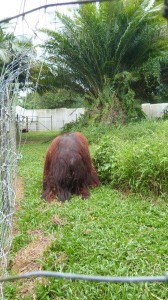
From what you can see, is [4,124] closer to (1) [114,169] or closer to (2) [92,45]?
(1) [114,169]

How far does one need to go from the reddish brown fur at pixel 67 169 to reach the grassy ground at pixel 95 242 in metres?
0.18

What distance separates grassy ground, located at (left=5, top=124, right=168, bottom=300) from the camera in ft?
7.24

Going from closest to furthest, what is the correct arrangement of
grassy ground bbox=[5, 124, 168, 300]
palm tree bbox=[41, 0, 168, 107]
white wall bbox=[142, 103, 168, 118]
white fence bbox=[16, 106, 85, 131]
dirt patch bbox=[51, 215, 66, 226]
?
1. grassy ground bbox=[5, 124, 168, 300]
2. dirt patch bbox=[51, 215, 66, 226]
3. palm tree bbox=[41, 0, 168, 107]
4. white wall bbox=[142, 103, 168, 118]
5. white fence bbox=[16, 106, 85, 131]

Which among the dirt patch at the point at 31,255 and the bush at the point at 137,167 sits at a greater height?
the bush at the point at 137,167

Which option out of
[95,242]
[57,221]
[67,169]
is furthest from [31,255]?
[67,169]

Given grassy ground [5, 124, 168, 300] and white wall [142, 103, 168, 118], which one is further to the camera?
white wall [142, 103, 168, 118]

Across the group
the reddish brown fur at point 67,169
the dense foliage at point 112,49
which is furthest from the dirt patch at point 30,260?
the dense foliage at point 112,49

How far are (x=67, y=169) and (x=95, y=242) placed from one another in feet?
5.24

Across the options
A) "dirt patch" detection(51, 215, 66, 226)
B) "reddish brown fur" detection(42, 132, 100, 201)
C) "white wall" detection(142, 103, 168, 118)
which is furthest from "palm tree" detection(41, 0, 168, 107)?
"dirt patch" detection(51, 215, 66, 226)

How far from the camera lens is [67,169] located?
4.30m

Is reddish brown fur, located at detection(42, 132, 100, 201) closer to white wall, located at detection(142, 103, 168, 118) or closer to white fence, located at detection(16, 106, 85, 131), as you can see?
white wall, located at detection(142, 103, 168, 118)

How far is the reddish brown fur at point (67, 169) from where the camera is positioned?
429 centimetres

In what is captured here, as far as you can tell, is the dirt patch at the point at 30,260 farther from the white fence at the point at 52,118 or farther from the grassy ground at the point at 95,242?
the white fence at the point at 52,118

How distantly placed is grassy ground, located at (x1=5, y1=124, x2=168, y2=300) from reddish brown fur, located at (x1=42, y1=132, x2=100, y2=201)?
0.18 metres
